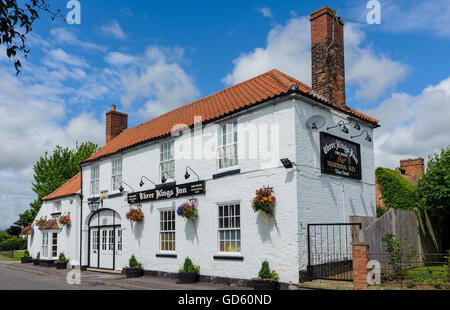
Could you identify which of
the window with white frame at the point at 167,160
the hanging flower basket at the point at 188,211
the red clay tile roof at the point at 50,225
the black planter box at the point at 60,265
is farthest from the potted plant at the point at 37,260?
the hanging flower basket at the point at 188,211

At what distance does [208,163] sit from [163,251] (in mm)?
4629

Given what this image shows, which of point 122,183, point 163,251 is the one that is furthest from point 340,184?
point 122,183

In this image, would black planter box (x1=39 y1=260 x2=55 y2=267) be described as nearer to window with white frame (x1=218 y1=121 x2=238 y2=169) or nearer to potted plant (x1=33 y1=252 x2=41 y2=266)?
potted plant (x1=33 y1=252 x2=41 y2=266)

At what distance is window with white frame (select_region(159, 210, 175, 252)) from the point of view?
55.1 feet

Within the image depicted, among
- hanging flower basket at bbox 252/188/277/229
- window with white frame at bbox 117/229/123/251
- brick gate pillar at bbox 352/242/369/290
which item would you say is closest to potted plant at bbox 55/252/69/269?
window with white frame at bbox 117/229/123/251

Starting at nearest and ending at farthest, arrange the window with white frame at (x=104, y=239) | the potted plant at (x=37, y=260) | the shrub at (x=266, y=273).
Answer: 1. the shrub at (x=266, y=273)
2. the window with white frame at (x=104, y=239)
3. the potted plant at (x=37, y=260)

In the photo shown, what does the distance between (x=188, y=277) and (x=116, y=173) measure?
8.08 metres

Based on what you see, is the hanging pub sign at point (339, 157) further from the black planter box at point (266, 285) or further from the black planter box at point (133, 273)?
the black planter box at point (133, 273)

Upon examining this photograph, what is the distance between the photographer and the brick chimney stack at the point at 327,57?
15.3m

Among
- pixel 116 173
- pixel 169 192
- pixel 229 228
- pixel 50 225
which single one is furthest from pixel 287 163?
pixel 50 225

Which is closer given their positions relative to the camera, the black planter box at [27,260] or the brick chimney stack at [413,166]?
the black planter box at [27,260]

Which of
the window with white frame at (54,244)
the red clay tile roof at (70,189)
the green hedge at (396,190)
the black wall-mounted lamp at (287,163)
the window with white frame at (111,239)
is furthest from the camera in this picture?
the window with white frame at (54,244)

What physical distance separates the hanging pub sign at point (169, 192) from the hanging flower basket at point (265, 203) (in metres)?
3.08

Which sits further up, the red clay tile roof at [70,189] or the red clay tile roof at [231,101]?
the red clay tile roof at [231,101]
